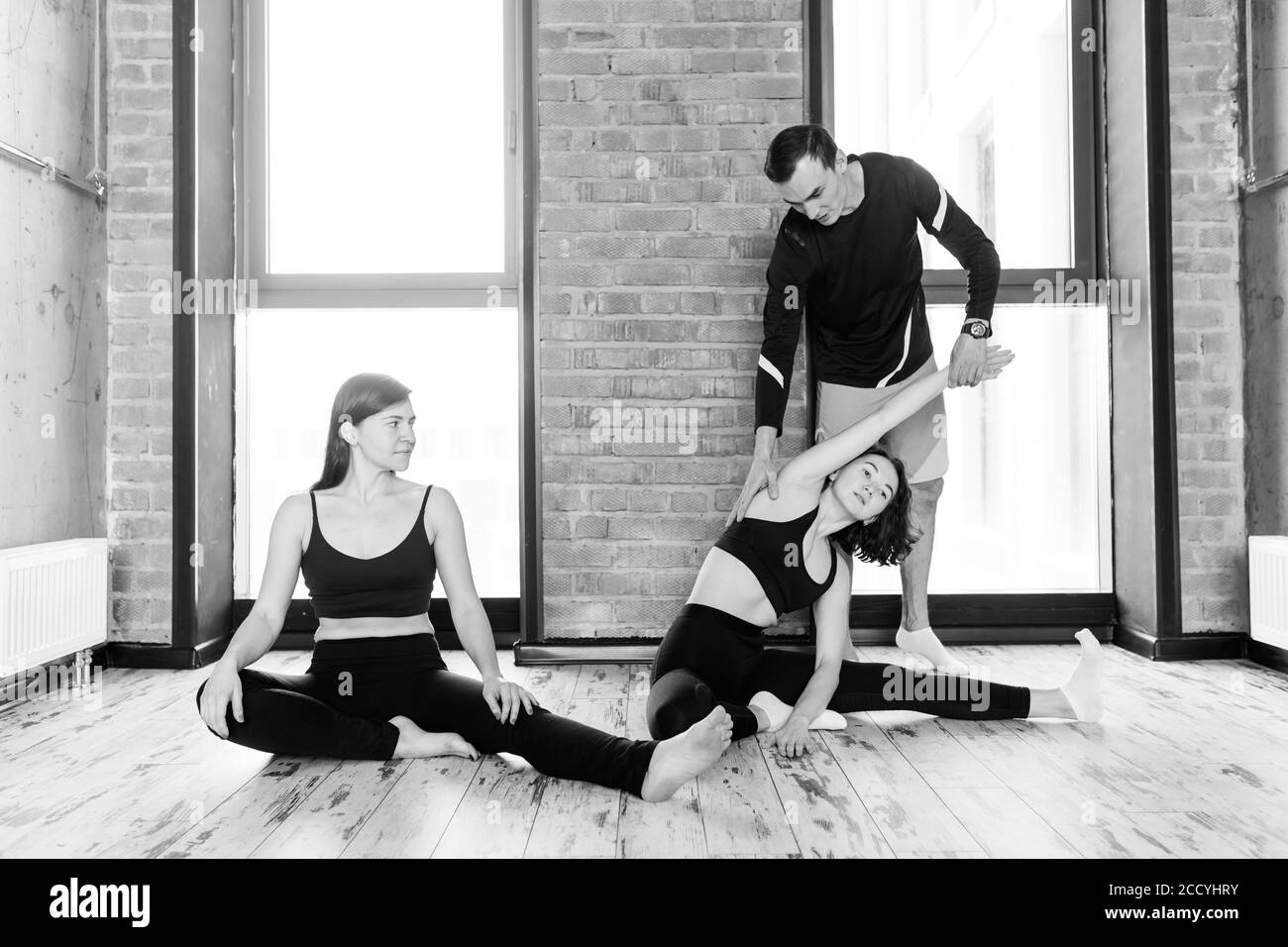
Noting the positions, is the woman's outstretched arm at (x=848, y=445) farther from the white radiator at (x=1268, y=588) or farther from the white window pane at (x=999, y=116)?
the white radiator at (x=1268, y=588)

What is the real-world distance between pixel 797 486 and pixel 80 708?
2067 millimetres

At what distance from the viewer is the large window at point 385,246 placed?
10.1 ft

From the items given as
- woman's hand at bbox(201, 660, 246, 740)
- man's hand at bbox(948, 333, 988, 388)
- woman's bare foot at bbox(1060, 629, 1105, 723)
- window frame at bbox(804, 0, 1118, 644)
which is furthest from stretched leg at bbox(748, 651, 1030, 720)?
woman's hand at bbox(201, 660, 246, 740)

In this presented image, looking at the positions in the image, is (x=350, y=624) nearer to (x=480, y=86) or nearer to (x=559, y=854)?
(x=559, y=854)

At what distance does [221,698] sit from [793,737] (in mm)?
1206

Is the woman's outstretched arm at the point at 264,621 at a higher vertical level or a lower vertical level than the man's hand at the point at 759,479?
lower

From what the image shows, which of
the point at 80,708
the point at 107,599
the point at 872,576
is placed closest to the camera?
the point at 80,708

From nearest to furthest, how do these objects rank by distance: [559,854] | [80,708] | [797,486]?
[559,854], [797,486], [80,708]

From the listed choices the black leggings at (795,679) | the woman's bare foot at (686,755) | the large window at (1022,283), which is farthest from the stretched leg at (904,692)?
the large window at (1022,283)

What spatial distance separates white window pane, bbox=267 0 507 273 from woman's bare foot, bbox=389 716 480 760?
5.96 ft

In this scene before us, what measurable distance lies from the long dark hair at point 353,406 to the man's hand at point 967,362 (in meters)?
1.48

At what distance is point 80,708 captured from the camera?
2.31 meters

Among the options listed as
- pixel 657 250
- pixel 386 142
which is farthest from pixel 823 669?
pixel 386 142
